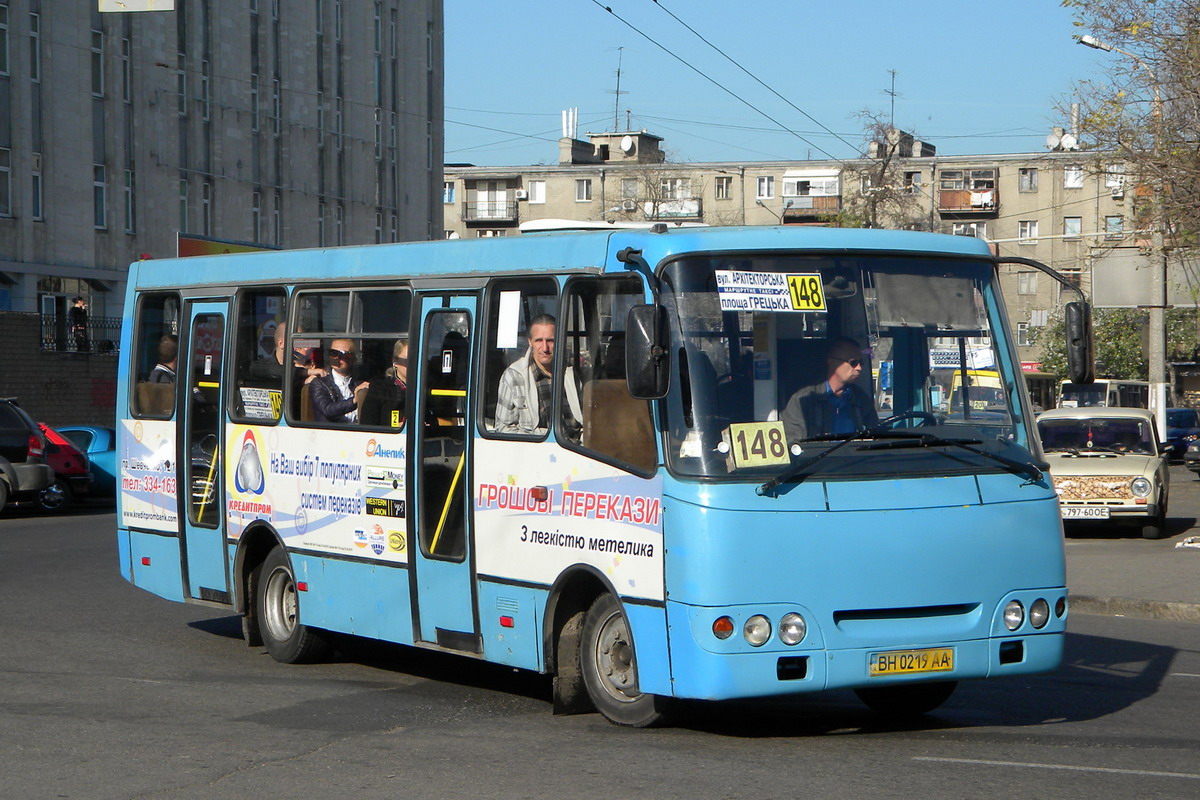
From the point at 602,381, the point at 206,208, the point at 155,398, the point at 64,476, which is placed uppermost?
the point at 206,208

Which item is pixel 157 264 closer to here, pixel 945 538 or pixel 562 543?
pixel 562 543

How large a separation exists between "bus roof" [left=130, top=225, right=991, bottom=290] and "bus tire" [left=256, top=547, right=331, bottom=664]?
1948 millimetres

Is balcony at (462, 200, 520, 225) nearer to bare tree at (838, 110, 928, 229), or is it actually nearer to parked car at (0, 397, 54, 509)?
bare tree at (838, 110, 928, 229)

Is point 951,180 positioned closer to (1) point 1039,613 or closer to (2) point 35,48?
(2) point 35,48

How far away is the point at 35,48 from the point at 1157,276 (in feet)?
95.6

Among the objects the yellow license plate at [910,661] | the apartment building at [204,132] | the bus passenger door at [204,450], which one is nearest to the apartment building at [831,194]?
the apartment building at [204,132]

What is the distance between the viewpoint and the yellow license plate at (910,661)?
7918mm

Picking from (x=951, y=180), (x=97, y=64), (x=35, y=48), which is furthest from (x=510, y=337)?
(x=951, y=180)

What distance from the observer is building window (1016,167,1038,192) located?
86.5 m

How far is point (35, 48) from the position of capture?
4384cm

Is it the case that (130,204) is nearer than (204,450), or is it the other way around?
(204,450)

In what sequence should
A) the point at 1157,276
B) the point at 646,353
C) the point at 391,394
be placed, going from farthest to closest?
1. the point at 1157,276
2. the point at 391,394
3. the point at 646,353

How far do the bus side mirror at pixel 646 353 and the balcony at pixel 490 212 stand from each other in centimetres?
9113

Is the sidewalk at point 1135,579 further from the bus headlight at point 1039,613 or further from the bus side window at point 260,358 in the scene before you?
the bus side window at point 260,358
